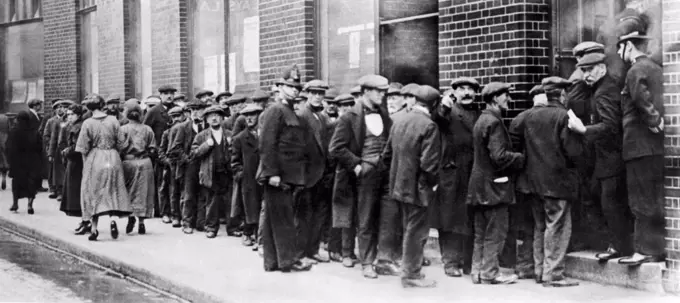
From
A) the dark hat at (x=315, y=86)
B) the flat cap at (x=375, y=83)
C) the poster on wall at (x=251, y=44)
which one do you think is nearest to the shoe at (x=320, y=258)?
the dark hat at (x=315, y=86)

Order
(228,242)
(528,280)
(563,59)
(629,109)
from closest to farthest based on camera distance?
(629,109) → (528,280) → (563,59) → (228,242)

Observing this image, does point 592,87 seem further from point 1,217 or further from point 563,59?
point 1,217

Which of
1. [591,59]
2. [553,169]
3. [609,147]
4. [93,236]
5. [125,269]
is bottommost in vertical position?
[125,269]

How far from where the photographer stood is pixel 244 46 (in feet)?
53.2

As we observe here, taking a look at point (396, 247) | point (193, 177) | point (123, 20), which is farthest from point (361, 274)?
point (123, 20)

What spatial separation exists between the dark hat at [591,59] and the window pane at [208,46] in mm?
9061

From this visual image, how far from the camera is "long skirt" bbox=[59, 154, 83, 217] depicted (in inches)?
560

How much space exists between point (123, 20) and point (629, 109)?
13.7m

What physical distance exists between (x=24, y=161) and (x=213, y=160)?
4.86 metres

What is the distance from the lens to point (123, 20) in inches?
792

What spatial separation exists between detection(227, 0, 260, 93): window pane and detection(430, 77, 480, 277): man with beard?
6.42 m

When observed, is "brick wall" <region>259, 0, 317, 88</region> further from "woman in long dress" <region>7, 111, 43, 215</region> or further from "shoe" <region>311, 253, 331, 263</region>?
"woman in long dress" <region>7, 111, 43, 215</region>

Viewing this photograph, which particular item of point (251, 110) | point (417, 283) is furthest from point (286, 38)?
point (417, 283)

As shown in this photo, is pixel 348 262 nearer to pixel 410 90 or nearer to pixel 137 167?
pixel 410 90
